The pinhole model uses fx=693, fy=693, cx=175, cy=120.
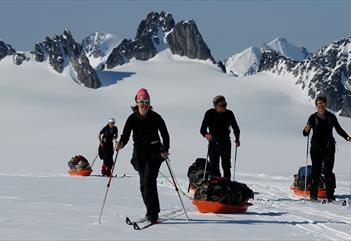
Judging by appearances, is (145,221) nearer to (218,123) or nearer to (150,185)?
(150,185)

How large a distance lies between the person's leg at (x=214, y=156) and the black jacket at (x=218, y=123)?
0.32m

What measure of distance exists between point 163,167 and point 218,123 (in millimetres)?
26106

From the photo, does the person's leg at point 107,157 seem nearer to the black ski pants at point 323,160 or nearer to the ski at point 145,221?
the black ski pants at point 323,160

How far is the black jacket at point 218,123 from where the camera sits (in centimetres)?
1344

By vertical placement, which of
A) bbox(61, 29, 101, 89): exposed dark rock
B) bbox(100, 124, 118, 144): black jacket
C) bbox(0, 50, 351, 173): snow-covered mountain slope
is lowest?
bbox(100, 124, 118, 144): black jacket

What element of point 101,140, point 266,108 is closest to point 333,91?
point 266,108

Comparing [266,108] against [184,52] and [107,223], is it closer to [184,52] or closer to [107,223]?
[184,52]

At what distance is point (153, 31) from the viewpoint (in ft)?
472

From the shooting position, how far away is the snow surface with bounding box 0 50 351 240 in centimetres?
905

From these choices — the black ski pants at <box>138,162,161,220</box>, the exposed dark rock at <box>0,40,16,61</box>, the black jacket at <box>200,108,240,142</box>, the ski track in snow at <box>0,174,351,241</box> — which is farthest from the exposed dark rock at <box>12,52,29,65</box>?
the black ski pants at <box>138,162,161,220</box>

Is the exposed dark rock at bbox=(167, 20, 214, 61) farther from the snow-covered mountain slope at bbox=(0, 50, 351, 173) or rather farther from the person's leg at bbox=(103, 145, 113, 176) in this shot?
the person's leg at bbox=(103, 145, 113, 176)

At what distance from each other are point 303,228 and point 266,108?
98344 millimetres

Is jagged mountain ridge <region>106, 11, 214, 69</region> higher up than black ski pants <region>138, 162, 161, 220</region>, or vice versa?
jagged mountain ridge <region>106, 11, 214, 69</region>

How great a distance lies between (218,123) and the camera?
13.5m
